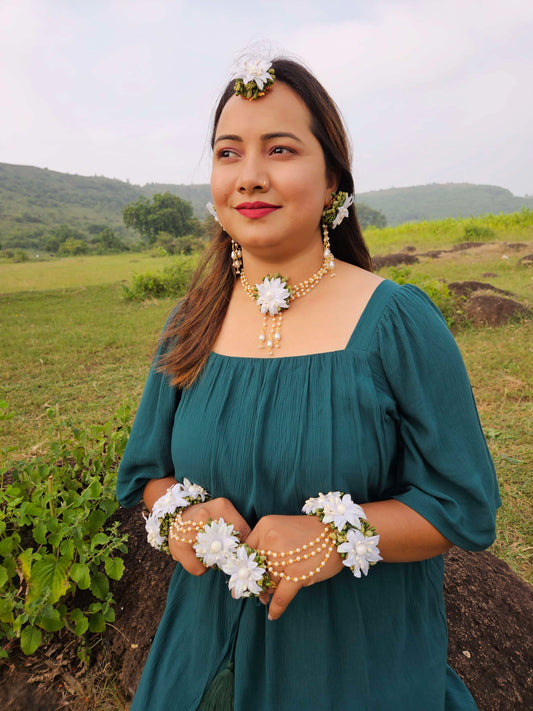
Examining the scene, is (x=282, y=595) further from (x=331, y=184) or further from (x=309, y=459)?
(x=331, y=184)

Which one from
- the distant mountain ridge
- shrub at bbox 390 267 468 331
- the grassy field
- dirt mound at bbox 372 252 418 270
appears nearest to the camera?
the grassy field

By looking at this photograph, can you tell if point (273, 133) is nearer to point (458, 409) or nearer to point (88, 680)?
point (458, 409)

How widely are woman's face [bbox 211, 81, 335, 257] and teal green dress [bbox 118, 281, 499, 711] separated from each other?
0.94 ft

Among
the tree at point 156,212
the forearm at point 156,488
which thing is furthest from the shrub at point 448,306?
the tree at point 156,212

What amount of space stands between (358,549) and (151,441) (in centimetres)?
67

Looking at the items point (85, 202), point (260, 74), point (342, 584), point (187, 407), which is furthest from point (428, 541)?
point (85, 202)

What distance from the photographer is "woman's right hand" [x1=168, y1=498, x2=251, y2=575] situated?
1078 millimetres

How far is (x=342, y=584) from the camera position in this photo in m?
1.12

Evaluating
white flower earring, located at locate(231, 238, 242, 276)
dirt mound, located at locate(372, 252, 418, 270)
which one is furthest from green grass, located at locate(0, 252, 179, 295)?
white flower earring, located at locate(231, 238, 242, 276)

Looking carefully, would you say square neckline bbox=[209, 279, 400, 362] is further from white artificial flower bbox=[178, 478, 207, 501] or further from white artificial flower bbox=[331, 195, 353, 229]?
white artificial flower bbox=[178, 478, 207, 501]

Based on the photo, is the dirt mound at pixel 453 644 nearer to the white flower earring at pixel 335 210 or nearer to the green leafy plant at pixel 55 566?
the green leafy plant at pixel 55 566

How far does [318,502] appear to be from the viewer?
101 cm

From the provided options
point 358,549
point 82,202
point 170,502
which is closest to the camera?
point 358,549

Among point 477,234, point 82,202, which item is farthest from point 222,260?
point 82,202
